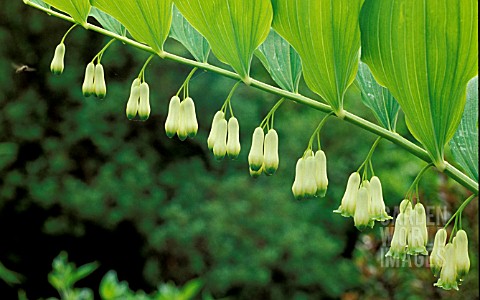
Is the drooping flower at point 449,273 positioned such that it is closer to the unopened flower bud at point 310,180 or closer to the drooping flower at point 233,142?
the unopened flower bud at point 310,180

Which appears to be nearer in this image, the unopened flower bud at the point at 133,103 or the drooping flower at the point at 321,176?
the drooping flower at the point at 321,176

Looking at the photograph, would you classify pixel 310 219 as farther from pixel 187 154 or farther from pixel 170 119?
pixel 170 119

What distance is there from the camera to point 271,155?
0.95m

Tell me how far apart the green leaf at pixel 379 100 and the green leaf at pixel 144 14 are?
1.06 ft

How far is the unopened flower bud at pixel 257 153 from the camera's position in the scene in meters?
0.94

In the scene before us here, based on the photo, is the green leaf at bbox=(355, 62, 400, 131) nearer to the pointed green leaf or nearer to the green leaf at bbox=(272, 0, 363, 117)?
the green leaf at bbox=(272, 0, 363, 117)

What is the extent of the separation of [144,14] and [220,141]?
21cm

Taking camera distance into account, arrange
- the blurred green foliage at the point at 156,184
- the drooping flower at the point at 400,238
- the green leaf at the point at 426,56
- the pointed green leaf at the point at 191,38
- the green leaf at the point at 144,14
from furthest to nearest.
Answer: the blurred green foliage at the point at 156,184
the pointed green leaf at the point at 191,38
the green leaf at the point at 144,14
the drooping flower at the point at 400,238
the green leaf at the point at 426,56

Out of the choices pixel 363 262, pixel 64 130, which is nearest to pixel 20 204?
pixel 64 130

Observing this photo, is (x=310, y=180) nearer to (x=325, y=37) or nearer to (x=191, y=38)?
(x=325, y=37)

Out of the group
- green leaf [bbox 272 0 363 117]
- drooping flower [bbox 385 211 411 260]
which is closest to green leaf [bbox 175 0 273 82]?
green leaf [bbox 272 0 363 117]

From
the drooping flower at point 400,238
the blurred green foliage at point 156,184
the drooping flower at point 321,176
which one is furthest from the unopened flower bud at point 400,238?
the blurred green foliage at point 156,184

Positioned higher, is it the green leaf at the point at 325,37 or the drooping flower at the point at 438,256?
the green leaf at the point at 325,37

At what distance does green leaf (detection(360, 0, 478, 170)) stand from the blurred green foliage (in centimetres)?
538
